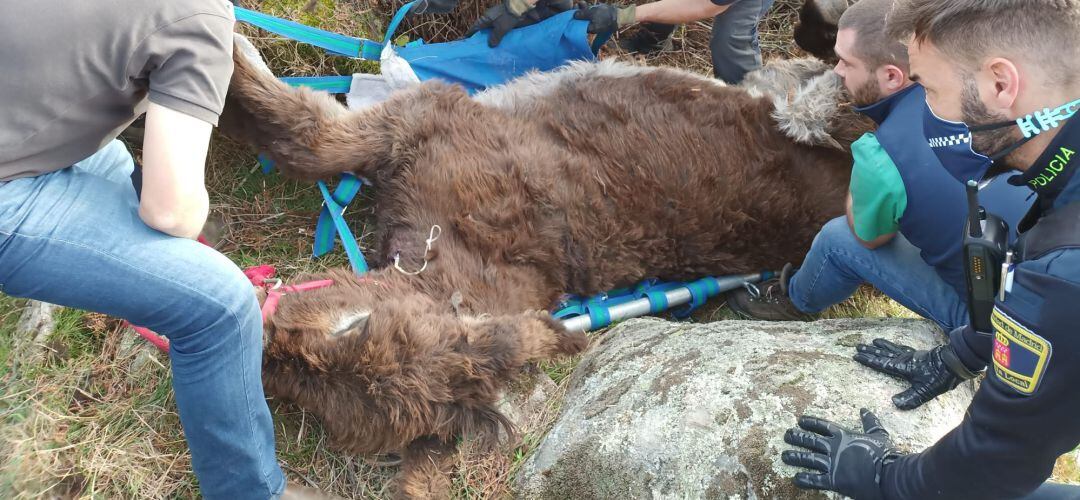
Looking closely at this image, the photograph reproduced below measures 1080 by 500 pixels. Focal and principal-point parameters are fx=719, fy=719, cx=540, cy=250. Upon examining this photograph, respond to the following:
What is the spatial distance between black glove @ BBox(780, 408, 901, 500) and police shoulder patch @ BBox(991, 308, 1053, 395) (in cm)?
59

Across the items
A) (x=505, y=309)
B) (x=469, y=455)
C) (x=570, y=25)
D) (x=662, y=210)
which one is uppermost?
(x=570, y=25)

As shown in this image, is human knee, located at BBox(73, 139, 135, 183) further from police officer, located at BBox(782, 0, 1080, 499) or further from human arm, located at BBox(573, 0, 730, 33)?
human arm, located at BBox(573, 0, 730, 33)

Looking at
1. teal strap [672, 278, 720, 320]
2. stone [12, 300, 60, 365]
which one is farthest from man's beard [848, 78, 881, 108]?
stone [12, 300, 60, 365]

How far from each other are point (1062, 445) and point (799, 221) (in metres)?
2.16

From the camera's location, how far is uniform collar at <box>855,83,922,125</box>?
3.08 metres

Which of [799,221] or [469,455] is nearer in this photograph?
[469,455]

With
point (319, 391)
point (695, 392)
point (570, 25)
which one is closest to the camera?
point (319, 391)

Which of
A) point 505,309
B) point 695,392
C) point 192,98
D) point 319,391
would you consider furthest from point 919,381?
point 192,98

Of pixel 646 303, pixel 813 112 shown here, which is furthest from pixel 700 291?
pixel 813 112

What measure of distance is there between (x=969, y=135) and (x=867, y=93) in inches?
65.7

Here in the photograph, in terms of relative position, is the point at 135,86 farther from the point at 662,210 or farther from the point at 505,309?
the point at 662,210

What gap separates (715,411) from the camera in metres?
2.71

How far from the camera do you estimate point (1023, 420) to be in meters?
1.81

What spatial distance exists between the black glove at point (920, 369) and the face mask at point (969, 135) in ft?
2.61
